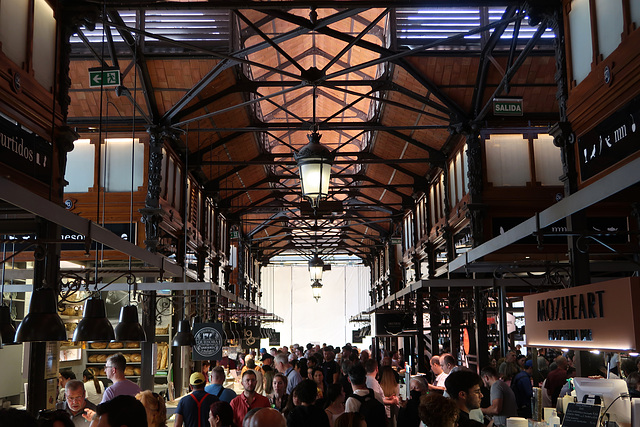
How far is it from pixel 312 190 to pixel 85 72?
6.11 m

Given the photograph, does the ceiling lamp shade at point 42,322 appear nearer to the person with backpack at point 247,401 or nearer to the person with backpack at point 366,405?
the person with backpack at point 247,401

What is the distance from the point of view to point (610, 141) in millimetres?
6973

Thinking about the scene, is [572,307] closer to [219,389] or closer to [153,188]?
[219,389]

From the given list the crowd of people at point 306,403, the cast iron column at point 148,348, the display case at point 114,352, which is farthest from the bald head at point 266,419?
the display case at point 114,352

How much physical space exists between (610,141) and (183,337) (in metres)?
7.41

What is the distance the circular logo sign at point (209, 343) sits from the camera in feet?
41.1

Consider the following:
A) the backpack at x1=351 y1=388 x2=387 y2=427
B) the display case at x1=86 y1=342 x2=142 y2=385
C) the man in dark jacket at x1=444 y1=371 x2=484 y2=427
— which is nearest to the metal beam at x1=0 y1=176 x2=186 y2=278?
the backpack at x1=351 y1=388 x2=387 y2=427

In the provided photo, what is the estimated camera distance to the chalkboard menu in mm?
6020

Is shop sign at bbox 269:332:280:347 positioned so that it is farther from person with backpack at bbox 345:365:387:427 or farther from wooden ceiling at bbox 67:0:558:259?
person with backpack at bbox 345:365:387:427

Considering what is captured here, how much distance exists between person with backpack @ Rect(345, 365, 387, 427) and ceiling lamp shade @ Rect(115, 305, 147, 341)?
101 inches

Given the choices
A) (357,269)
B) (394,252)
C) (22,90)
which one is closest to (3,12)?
(22,90)

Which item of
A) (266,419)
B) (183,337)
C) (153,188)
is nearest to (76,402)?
(266,419)

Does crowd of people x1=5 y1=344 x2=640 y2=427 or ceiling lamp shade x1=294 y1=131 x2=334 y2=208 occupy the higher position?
ceiling lamp shade x1=294 y1=131 x2=334 y2=208

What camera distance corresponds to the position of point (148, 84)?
12.9 meters
